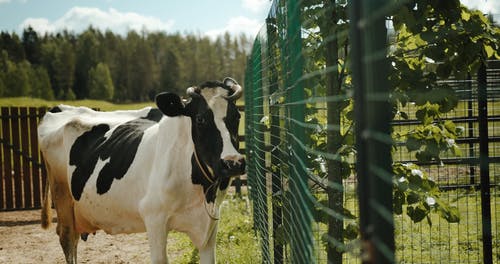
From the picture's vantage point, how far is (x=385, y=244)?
3.14 ft

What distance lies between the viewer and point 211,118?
3967 mm

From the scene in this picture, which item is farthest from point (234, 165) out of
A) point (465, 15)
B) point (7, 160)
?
point (7, 160)

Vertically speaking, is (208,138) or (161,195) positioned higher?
(208,138)

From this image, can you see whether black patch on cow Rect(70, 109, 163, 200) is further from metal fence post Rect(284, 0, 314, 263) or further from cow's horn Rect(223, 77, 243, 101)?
metal fence post Rect(284, 0, 314, 263)

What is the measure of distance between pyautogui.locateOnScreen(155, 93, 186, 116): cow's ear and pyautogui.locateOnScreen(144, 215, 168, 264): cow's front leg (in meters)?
0.79

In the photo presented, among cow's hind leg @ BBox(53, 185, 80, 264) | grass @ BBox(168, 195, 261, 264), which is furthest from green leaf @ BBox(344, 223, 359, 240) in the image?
cow's hind leg @ BBox(53, 185, 80, 264)

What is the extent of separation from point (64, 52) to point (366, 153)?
8353 cm

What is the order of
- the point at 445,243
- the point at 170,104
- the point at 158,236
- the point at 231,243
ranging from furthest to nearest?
the point at 231,243
the point at 445,243
the point at 158,236
the point at 170,104

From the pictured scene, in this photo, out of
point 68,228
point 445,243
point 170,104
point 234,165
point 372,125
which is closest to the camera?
point 372,125

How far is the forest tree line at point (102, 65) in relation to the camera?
249ft

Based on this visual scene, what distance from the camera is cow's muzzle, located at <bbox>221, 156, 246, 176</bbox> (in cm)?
366

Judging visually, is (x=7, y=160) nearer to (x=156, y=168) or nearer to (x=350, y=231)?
(x=156, y=168)

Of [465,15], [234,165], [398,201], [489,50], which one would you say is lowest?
[398,201]

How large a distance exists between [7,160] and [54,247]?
350cm
